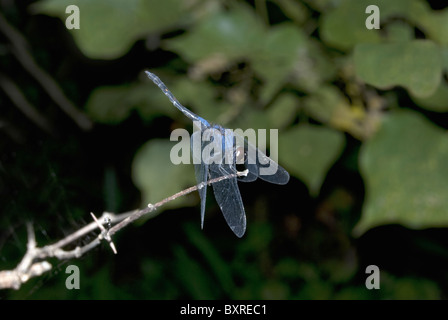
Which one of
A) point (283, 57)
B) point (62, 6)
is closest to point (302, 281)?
point (283, 57)

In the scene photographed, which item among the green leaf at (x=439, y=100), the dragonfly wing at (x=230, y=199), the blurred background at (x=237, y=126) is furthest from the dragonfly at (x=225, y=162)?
the green leaf at (x=439, y=100)

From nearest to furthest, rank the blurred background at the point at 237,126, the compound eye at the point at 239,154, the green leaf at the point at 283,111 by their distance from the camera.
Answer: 1. the compound eye at the point at 239,154
2. the blurred background at the point at 237,126
3. the green leaf at the point at 283,111

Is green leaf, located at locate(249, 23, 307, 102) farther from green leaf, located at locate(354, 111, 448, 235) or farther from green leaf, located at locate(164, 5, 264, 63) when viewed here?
green leaf, located at locate(354, 111, 448, 235)

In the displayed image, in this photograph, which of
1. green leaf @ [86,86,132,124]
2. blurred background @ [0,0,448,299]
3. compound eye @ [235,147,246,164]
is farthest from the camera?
green leaf @ [86,86,132,124]

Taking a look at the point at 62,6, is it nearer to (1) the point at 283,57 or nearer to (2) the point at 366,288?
(1) the point at 283,57

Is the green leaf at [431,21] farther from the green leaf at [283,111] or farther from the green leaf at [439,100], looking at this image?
the green leaf at [283,111]

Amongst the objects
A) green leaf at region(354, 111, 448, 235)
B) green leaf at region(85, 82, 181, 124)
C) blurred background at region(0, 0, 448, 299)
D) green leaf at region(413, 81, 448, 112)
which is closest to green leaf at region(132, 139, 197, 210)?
blurred background at region(0, 0, 448, 299)
